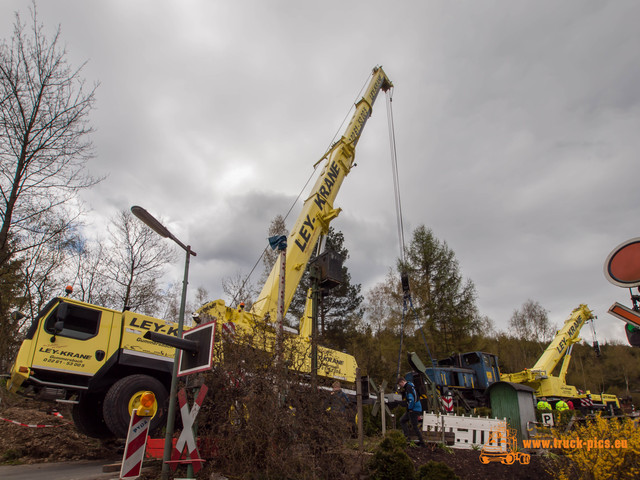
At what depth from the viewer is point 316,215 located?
13.0 m

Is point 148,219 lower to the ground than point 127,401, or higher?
higher

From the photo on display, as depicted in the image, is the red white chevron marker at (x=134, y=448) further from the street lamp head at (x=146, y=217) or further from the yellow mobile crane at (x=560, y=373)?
the yellow mobile crane at (x=560, y=373)

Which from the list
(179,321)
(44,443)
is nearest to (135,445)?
(179,321)

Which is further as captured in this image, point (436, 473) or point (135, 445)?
point (135, 445)

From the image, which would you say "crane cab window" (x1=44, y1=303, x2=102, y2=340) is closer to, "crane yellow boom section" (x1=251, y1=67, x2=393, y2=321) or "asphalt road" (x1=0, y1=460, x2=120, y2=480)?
"asphalt road" (x1=0, y1=460, x2=120, y2=480)

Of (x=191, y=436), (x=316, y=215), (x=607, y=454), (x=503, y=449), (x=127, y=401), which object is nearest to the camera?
(x=607, y=454)

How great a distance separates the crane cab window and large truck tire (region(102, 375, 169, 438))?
1281 mm

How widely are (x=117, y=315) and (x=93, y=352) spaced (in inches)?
37.0

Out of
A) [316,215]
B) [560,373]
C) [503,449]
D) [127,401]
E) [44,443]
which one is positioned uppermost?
[316,215]

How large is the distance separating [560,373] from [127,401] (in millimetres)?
Result: 22012

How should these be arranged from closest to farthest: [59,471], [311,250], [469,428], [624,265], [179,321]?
[624,265] → [179,321] → [59,471] → [469,428] → [311,250]

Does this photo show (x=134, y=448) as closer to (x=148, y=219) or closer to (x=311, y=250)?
(x=148, y=219)

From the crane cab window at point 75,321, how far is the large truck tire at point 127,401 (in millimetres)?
1281

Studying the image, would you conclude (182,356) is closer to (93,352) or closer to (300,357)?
(300,357)
